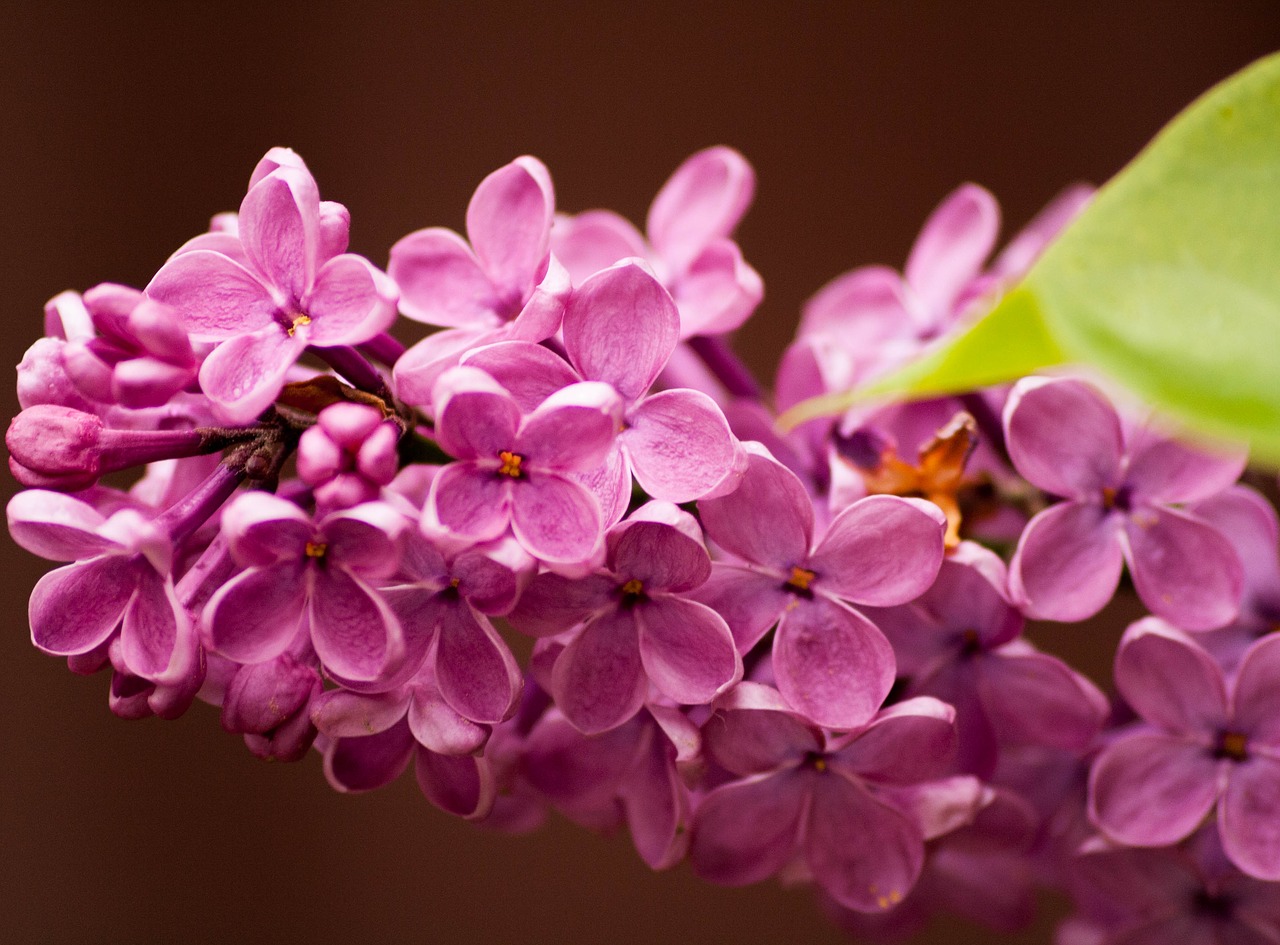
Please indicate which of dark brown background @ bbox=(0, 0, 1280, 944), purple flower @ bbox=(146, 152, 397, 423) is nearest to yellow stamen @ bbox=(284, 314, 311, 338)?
purple flower @ bbox=(146, 152, 397, 423)

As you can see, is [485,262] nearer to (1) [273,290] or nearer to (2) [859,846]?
(1) [273,290]

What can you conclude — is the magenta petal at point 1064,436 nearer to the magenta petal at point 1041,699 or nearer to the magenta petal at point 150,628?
the magenta petal at point 1041,699

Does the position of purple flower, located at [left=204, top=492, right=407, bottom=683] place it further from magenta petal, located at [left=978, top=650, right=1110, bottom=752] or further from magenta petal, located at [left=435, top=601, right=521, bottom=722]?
magenta petal, located at [left=978, top=650, right=1110, bottom=752]

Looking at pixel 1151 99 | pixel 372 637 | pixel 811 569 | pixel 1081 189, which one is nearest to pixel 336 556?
pixel 372 637

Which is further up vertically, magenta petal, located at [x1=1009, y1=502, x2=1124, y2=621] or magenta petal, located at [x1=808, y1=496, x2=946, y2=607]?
magenta petal, located at [x1=808, y1=496, x2=946, y2=607]

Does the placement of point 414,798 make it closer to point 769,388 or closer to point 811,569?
point 769,388

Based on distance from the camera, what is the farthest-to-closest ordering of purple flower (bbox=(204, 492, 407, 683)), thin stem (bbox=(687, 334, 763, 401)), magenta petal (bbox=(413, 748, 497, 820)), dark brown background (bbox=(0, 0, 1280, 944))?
1. dark brown background (bbox=(0, 0, 1280, 944))
2. thin stem (bbox=(687, 334, 763, 401))
3. magenta petal (bbox=(413, 748, 497, 820))
4. purple flower (bbox=(204, 492, 407, 683))
